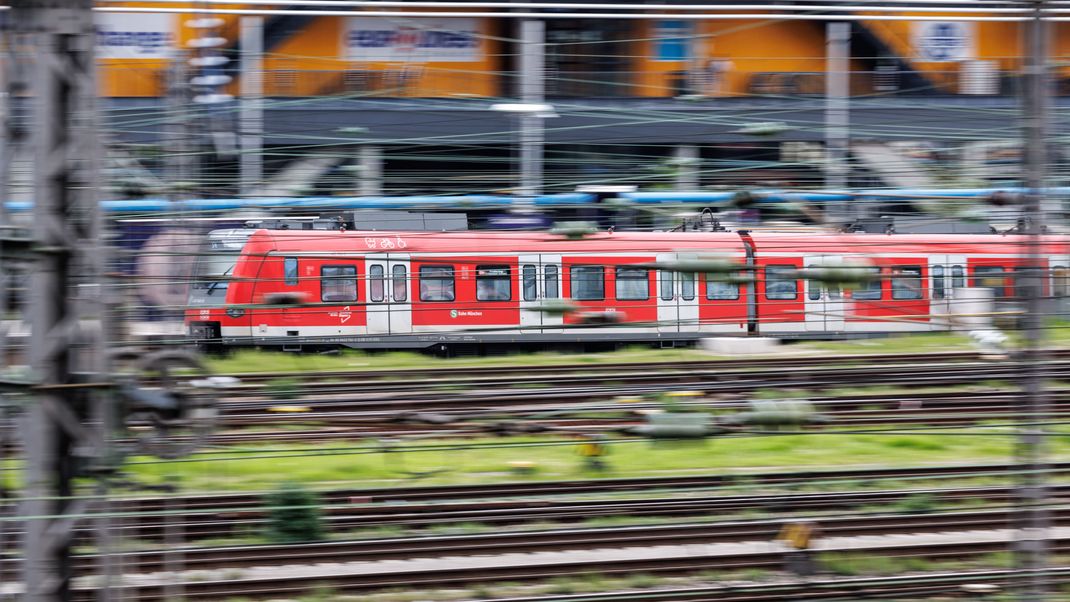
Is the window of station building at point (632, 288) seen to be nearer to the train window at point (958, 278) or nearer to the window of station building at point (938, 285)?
the window of station building at point (938, 285)

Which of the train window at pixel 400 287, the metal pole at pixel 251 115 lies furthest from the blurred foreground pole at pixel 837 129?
the train window at pixel 400 287

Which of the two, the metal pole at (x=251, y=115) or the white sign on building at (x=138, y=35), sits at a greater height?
the white sign on building at (x=138, y=35)

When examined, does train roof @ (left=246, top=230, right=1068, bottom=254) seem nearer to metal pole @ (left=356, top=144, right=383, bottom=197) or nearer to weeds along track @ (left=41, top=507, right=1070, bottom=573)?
metal pole @ (left=356, top=144, right=383, bottom=197)

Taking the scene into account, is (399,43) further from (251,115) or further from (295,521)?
(295,521)

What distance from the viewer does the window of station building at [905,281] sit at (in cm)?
312

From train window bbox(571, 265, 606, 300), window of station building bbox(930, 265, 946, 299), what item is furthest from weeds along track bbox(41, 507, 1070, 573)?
train window bbox(571, 265, 606, 300)

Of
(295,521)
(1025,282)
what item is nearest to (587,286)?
(295,521)

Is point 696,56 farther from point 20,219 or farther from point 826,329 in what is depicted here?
point 826,329

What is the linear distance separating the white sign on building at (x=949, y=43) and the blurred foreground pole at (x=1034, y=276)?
1.56 meters

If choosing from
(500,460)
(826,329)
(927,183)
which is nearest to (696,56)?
(927,183)

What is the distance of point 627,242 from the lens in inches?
367

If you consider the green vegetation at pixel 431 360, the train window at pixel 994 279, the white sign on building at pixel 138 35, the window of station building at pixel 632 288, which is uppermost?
the white sign on building at pixel 138 35

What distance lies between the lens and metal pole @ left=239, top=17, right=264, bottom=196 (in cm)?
461

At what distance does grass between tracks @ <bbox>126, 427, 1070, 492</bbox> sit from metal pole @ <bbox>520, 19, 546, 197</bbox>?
193cm
